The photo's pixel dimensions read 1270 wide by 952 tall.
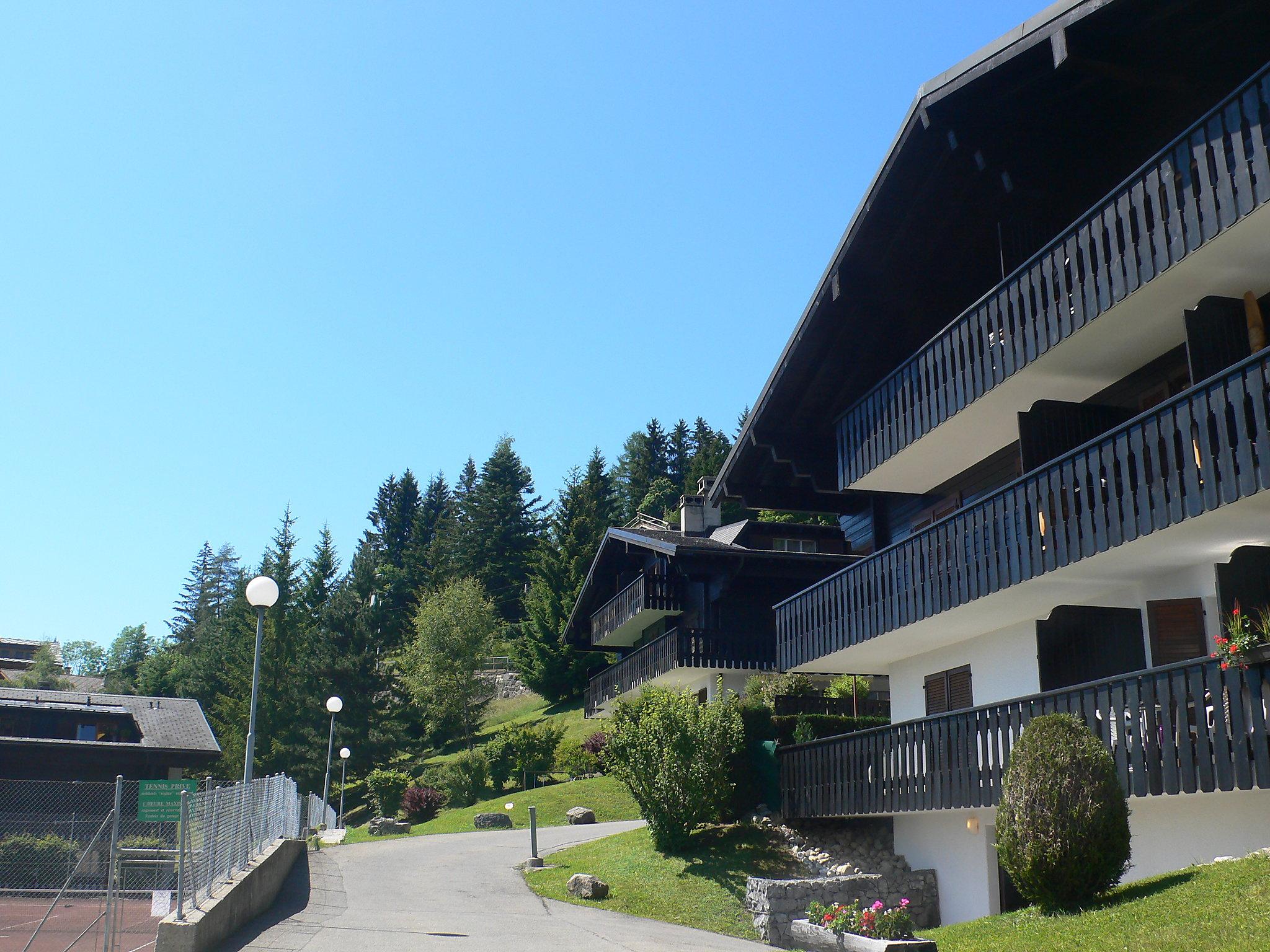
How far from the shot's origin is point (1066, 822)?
34.7ft

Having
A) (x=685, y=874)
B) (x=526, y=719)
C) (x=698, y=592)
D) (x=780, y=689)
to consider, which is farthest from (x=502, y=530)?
(x=685, y=874)

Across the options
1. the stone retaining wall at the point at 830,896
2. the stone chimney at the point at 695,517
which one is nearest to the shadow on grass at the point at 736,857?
the stone retaining wall at the point at 830,896

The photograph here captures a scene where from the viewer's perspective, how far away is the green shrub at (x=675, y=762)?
66.4 feet

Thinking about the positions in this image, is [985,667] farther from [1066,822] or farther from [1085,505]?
[1066,822]

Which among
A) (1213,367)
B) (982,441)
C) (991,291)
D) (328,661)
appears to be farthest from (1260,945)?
(328,661)

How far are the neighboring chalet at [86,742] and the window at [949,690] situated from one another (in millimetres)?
28806

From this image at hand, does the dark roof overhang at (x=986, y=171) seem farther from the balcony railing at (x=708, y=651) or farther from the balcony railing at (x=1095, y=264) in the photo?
the balcony railing at (x=708, y=651)

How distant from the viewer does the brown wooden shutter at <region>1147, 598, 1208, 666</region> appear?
522 inches

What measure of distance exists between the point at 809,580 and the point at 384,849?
48.6ft

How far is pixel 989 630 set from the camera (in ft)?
57.9

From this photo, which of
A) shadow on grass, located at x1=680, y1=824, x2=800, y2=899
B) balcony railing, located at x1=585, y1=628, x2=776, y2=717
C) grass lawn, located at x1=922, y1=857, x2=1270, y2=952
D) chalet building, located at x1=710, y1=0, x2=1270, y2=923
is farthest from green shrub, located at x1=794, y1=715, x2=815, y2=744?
grass lawn, located at x1=922, y1=857, x2=1270, y2=952

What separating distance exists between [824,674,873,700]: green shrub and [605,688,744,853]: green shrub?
7412 millimetres

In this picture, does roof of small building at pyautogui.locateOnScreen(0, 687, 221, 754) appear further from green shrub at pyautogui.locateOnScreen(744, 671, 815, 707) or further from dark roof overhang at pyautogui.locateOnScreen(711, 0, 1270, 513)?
dark roof overhang at pyautogui.locateOnScreen(711, 0, 1270, 513)

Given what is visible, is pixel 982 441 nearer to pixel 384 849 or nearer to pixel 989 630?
pixel 989 630
